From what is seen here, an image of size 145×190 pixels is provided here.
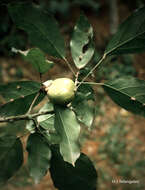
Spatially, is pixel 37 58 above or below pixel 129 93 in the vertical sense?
above

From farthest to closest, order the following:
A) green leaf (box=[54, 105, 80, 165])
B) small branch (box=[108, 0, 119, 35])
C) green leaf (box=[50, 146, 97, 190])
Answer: small branch (box=[108, 0, 119, 35]) → green leaf (box=[50, 146, 97, 190]) → green leaf (box=[54, 105, 80, 165])

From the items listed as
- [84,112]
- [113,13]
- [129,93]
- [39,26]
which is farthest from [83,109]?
[113,13]

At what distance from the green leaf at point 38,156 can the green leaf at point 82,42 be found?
225 mm

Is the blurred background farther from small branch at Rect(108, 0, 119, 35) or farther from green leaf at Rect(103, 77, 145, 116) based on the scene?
green leaf at Rect(103, 77, 145, 116)

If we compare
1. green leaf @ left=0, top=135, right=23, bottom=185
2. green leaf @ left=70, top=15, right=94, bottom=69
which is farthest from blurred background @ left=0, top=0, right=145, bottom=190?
green leaf @ left=70, top=15, right=94, bottom=69

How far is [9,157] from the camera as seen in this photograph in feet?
2.23

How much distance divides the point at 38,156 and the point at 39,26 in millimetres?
321

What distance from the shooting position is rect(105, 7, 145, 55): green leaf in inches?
23.6

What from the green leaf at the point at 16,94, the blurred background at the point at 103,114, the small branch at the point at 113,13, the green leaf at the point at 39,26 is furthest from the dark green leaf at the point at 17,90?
the small branch at the point at 113,13

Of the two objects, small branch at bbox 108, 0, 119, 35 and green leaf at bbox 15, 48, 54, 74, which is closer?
green leaf at bbox 15, 48, 54, 74

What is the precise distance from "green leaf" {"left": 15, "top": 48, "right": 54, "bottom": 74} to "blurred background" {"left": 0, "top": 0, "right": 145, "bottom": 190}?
898mm

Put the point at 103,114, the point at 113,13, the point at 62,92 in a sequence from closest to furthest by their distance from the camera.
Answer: the point at 62,92
the point at 103,114
the point at 113,13

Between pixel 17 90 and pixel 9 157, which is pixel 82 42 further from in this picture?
pixel 9 157

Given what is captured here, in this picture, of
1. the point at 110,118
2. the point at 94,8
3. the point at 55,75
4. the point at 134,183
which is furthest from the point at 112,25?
the point at 134,183
